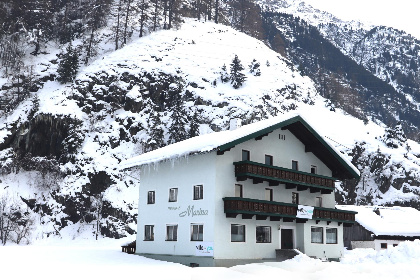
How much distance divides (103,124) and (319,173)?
45.8 metres

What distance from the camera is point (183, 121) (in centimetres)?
7650

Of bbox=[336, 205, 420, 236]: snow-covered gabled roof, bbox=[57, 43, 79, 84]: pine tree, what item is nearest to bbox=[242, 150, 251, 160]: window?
bbox=[336, 205, 420, 236]: snow-covered gabled roof

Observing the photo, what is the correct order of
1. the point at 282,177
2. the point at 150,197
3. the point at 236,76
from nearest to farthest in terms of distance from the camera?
the point at 282,177, the point at 150,197, the point at 236,76

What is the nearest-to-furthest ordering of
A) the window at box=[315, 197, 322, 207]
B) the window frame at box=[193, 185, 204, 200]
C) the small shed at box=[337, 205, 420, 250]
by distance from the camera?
the window frame at box=[193, 185, 204, 200], the window at box=[315, 197, 322, 207], the small shed at box=[337, 205, 420, 250]

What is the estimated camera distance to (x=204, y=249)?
28.7 meters

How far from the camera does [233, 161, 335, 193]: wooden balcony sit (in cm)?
2987

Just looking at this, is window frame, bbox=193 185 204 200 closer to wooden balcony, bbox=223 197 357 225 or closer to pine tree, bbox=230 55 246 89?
wooden balcony, bbox=223 197 357 225

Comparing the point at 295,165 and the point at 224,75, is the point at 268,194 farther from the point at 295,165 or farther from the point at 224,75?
the point at 224,75

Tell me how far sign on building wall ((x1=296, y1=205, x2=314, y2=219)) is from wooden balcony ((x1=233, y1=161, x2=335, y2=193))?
1.82 m

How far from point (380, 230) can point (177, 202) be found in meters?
32.5

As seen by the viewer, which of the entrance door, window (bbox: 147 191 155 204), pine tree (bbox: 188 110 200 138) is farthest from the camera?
pine tree (bbox: 188 110 200 138)

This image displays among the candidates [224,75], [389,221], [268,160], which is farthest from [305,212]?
[224,75]

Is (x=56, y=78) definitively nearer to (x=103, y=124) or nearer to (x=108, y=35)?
(x=103, y=124)

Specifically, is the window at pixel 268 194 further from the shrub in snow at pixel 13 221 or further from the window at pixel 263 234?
the shrub in snow at pixel 13 221
